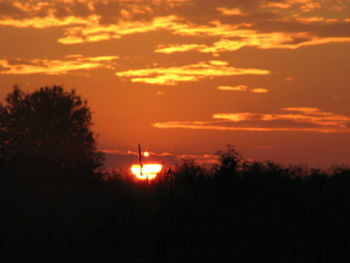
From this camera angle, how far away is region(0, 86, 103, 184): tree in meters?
51.1

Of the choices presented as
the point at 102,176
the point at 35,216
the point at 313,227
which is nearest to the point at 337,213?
the point at 313,227

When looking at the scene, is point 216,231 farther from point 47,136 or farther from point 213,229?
point 47,136

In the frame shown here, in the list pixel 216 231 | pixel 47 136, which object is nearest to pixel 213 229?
pixel 216 231

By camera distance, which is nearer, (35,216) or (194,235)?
(194,235)

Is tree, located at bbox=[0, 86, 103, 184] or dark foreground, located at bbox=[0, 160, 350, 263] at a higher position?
tree, located at bbox=[0, 86, 103, 184]

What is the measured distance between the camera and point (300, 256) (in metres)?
7.77

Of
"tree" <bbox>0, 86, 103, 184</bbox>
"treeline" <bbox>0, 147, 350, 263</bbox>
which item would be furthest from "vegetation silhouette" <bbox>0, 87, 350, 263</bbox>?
"tree" <bbox>0, 86, 103, 184</bbox>

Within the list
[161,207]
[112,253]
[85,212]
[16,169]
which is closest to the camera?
[112,253]

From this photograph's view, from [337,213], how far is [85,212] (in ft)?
35.7

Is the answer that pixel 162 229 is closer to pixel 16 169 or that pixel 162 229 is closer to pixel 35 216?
pixel 35 216

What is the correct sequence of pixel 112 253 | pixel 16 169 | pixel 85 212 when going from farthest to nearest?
pixel 16 169 < pixel 85 212 < pixel 112 253

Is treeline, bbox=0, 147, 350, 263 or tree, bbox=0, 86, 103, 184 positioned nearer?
treeline, bbox=0, 147, 350, 263

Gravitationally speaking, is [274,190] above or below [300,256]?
above

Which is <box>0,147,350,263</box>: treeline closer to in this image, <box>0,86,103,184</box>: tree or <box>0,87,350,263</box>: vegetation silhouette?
<box>0,87,350,263</box>: vegetation silhouette
